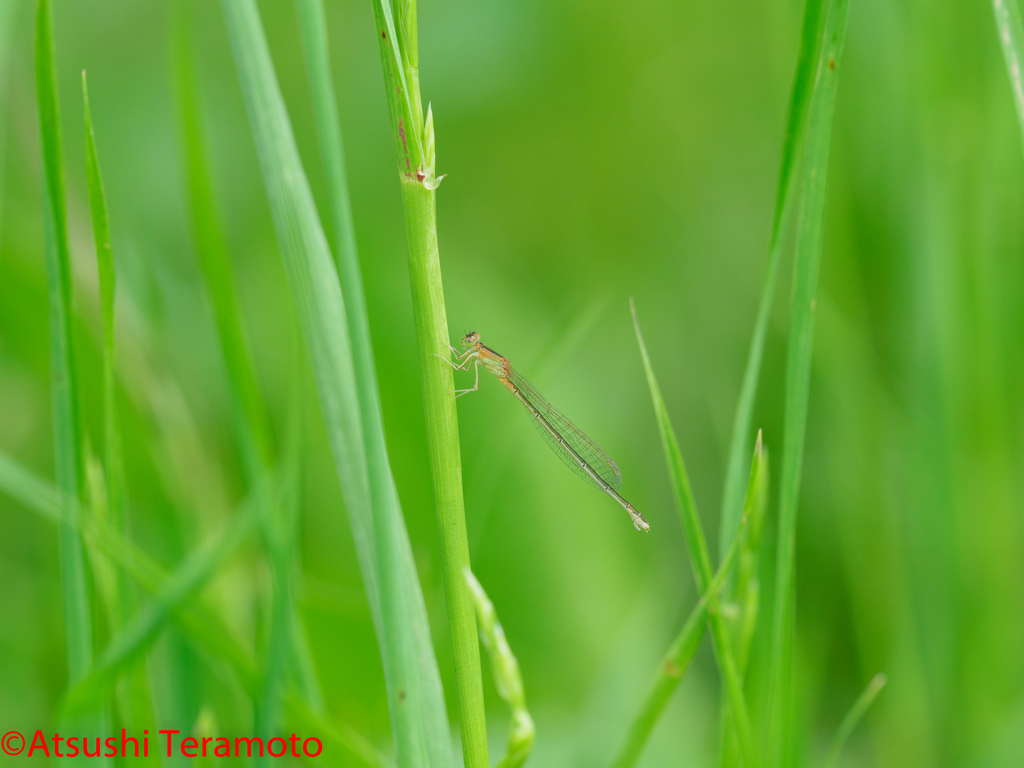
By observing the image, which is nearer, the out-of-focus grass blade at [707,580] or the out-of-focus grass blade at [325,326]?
the out-of-focus grass blade at [325,326]

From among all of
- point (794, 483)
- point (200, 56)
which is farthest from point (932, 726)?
point (200, 56)

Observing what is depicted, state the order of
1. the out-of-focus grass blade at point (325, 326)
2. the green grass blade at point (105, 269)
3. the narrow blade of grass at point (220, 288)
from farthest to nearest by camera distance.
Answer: the narrow blade of grass at point (220, 288) < the green grass blade at point (105, 269) < the out-of-focus grass blade at point (325, 326)

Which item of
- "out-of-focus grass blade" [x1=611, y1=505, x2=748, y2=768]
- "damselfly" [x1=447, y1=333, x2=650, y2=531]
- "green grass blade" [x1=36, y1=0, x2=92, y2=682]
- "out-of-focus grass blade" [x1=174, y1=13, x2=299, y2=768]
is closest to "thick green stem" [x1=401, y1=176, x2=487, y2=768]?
"out-of-focus grass blade" [x1=611, y1=505, x2=748, y2=768]

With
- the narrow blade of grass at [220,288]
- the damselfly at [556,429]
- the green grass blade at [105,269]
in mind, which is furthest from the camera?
the damselfly at [556,429]

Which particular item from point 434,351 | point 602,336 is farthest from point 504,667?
point 602,336

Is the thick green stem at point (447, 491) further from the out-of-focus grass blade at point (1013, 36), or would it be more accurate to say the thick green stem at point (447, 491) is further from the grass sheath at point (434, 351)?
the out-of-focus grass blade at point (1013, 36)

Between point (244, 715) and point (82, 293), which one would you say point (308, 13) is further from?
point (82, 293)

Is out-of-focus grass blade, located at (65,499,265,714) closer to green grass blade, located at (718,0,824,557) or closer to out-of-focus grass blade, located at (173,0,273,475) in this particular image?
out-of-focus grass blade, located at (173,0,273,475)

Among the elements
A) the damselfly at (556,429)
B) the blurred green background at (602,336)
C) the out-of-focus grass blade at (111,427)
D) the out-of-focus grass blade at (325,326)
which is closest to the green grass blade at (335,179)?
the out-of-focus grass blade at (325,326)
